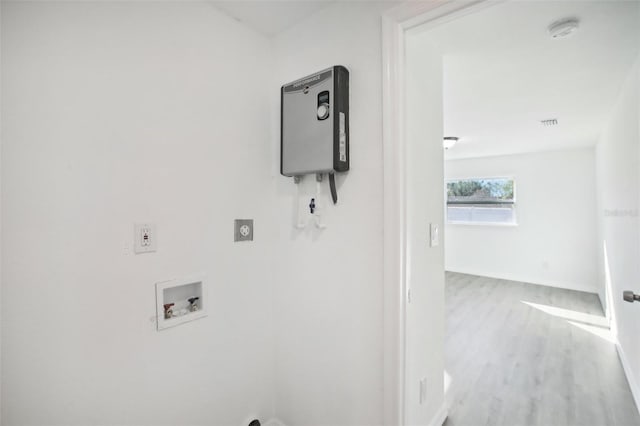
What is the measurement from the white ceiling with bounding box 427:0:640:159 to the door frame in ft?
1.14

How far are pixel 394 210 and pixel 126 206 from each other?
1.06 metres

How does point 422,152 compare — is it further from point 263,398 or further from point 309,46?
point 263,398

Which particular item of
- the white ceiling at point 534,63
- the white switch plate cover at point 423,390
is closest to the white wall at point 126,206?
the white switch plate cover at point 423,390

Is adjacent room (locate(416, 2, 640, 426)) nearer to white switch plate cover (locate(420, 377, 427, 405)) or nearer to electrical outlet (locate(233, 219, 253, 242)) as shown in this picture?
white switch plate cover (locate(420, 377, 427, 405))

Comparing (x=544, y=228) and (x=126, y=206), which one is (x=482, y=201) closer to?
(x=544, y=228)

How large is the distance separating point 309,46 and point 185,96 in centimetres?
67

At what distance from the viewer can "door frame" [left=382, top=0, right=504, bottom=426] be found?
121 centimetres

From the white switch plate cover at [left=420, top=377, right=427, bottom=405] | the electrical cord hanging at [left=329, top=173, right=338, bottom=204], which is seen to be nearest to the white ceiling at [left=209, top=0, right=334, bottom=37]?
the electrical cord hanging at [left=329, top=173, right=338, bottom=204]

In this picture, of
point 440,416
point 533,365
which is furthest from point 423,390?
Result: point 533,365

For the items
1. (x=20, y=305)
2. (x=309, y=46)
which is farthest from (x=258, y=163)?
(x=20, y=305)

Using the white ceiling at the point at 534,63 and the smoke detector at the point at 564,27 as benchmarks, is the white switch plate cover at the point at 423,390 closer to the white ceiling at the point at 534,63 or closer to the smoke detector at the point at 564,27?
the white ceiling at the point at 534,63

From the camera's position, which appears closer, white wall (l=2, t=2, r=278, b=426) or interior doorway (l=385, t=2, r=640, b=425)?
white wall (l=2, t=2, r=278, b=426)

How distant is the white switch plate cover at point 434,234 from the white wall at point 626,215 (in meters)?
1.31

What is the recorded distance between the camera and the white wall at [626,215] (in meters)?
1.92
